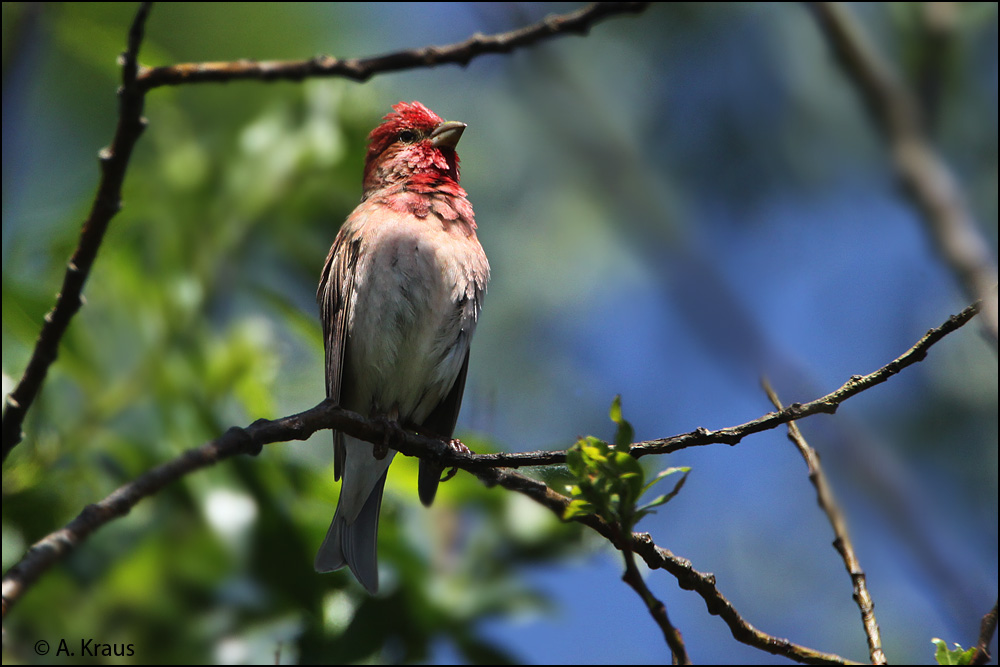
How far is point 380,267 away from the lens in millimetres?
5250

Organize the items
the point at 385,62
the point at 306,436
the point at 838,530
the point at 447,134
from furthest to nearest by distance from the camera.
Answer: the point at 447,134 → the point at 838,530 → the point at 306,436 → the point at 385,62

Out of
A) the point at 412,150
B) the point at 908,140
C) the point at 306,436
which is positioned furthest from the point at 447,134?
the point at 908,140

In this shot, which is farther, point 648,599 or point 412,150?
point 412,150

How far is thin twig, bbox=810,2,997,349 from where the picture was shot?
5.71m

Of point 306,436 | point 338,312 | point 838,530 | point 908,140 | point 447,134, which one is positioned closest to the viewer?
point 306,436

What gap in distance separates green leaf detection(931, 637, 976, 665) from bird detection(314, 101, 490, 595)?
2.72 m

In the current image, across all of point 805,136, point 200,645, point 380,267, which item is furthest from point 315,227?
point 805,136

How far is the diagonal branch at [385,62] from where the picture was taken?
7.82ft

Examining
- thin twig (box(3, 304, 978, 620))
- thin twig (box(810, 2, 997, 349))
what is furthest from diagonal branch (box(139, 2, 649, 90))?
thin twig (box(810, 2, 997, 349))

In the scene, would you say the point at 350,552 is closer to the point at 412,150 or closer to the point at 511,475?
the point at 511,475

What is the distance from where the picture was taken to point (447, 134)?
5844 mm

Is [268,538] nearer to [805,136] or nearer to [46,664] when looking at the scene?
[46,664]

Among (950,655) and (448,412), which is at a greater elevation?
(448,412)

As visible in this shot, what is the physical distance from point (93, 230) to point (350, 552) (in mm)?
2580
